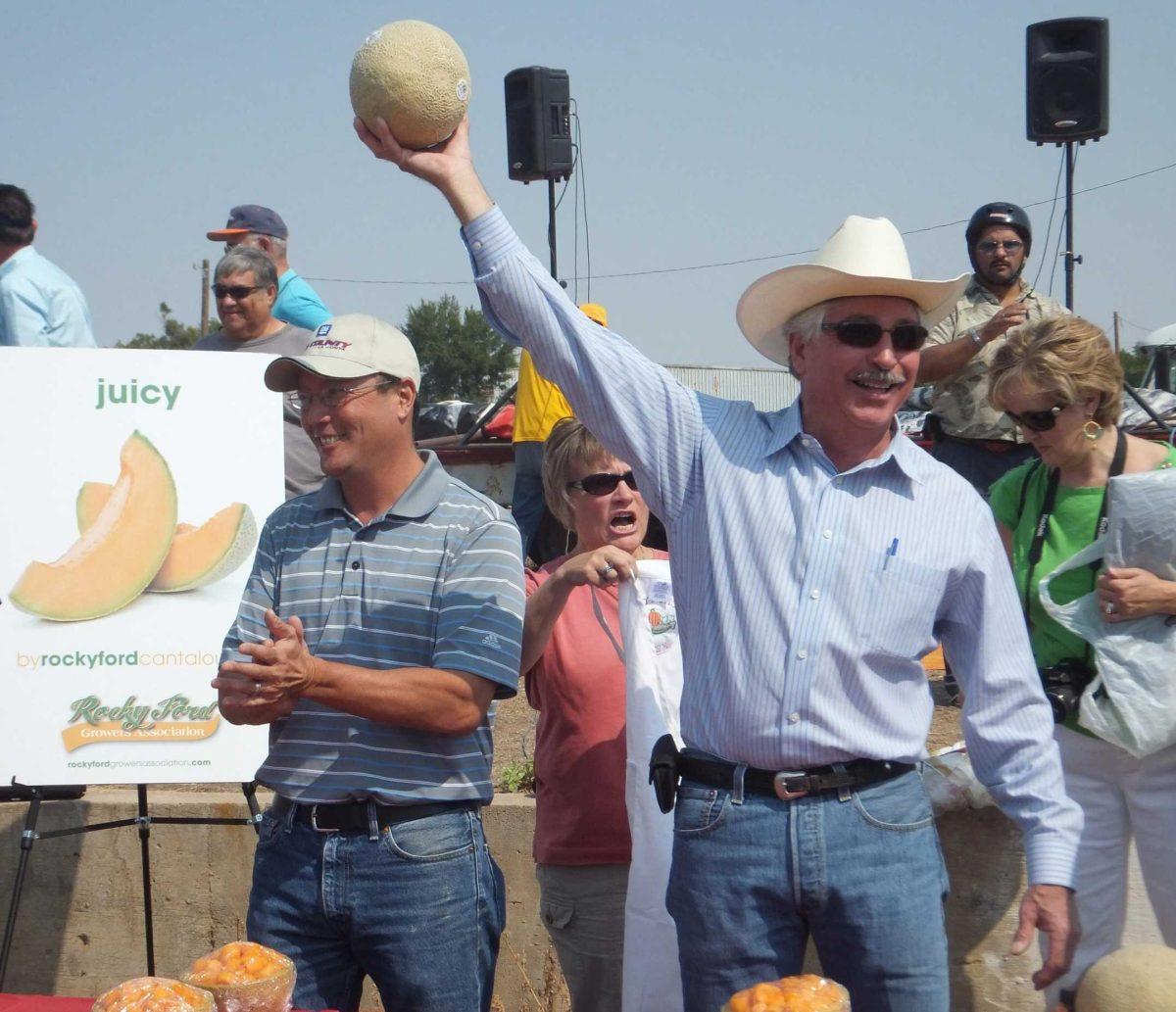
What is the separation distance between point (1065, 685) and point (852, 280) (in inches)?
59.9

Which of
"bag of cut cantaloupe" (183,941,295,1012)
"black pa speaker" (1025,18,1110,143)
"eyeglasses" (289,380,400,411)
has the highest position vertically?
"black pa speaker" (1025,18,1110,143)

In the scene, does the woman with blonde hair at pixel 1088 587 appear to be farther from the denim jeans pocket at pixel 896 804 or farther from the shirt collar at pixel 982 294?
the shirt collar at pixel 982 294

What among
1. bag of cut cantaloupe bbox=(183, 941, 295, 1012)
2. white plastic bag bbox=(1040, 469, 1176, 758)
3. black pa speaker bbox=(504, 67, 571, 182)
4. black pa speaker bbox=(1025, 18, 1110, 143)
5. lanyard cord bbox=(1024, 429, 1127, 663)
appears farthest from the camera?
black pa speaker bbox=(504, 67, 571, 182)

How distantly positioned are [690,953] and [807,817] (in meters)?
0.35

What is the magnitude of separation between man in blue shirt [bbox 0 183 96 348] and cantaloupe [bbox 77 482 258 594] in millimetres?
1576

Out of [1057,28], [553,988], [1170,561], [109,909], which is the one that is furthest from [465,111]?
[1057,28]

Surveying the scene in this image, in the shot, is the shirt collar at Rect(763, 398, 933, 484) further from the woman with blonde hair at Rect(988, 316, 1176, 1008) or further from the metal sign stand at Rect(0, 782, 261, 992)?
the metal sign stand at Rect(0, 782, 261, 992)

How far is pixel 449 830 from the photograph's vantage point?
9.58ft

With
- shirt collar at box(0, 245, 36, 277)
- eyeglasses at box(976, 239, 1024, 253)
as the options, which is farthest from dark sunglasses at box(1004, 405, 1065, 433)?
shirt collar at box(0, 245, 36, 277)

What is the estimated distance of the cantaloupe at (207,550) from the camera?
467 centimetres

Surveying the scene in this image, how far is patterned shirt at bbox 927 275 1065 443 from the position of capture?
5711 mm

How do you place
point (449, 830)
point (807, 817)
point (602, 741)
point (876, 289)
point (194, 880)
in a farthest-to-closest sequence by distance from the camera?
point (194, 880), point (602, 741), point (449, 830), point (876, 289), point (807, 817)

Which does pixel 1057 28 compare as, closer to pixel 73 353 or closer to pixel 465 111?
pixel 73 353

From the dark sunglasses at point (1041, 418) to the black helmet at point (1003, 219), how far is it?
8.42 feet
